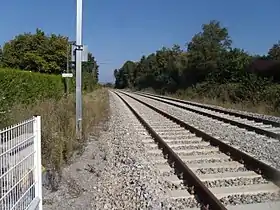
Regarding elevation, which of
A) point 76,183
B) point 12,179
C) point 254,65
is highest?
point 254,65

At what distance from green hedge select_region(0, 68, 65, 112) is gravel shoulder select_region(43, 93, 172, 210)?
3.23m

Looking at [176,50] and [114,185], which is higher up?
[176,50]

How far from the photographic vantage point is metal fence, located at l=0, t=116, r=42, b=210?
412 centimetres

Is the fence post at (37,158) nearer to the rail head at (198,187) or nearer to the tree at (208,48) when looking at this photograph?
the rail head at (198,187)

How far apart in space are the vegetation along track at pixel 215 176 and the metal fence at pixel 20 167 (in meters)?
2.25

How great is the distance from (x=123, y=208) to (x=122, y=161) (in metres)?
3.40

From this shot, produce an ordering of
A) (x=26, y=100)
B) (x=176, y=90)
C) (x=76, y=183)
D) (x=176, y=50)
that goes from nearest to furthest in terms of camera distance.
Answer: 1. (x=76, y=183)
2. (x=26, y=100)
3. (x=176, y=90)
4. (x=176, y=50)

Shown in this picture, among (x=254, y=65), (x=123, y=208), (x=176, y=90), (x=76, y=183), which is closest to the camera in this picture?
(x=123, y=208)

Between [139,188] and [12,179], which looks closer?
[12,179]

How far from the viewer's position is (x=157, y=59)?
297 ft

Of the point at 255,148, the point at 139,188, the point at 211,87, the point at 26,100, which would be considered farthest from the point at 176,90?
the point at 139,188

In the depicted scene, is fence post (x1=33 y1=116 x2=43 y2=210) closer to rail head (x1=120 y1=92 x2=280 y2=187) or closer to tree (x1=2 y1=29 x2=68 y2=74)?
rail head (x1=120 y1=92 x2=280 y2=187)

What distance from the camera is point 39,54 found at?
185 feet

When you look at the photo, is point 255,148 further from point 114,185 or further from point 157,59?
point 157,59
